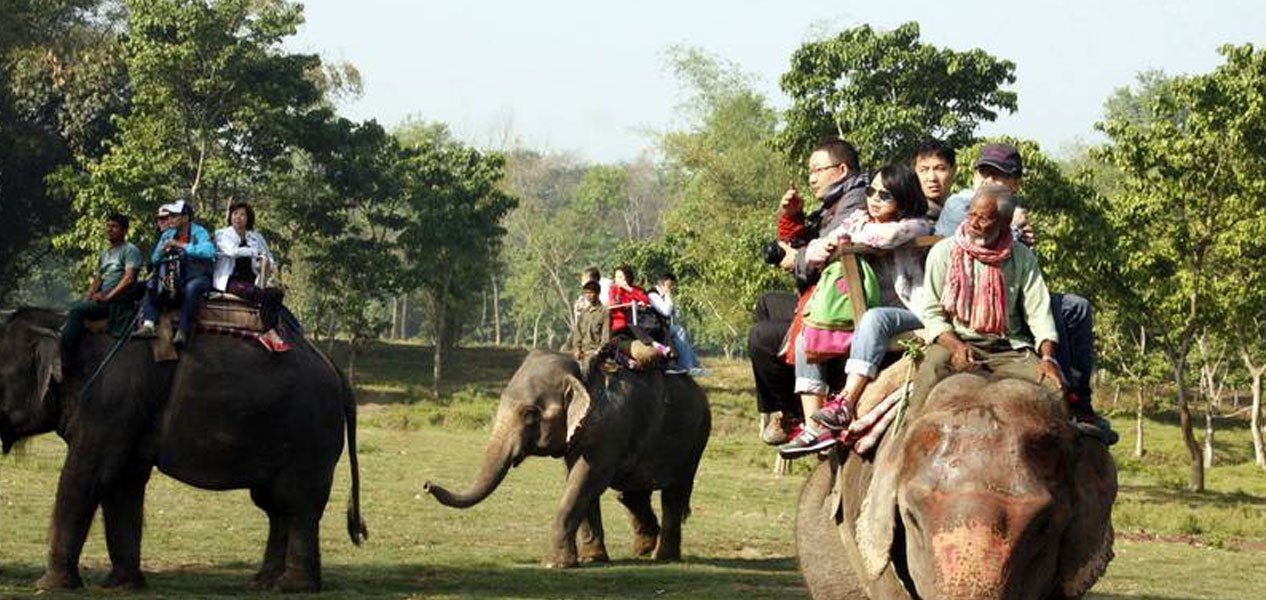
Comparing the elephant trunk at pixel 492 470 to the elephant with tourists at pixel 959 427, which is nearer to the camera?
the elephant with tourists at pixel 959 427

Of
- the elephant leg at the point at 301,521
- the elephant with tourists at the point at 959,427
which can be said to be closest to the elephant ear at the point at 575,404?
the elephant leg at the point at 301,521

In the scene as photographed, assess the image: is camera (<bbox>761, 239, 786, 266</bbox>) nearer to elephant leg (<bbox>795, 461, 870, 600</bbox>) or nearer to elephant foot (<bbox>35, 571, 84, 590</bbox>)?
elephant leg (<bbox>795, 461, 870, 600</bbox>)

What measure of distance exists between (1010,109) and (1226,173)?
18.4 ft

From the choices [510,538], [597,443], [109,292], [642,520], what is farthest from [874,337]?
[510,538]

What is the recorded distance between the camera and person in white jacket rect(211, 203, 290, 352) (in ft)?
47.4

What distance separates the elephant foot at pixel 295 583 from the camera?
14.0 meters

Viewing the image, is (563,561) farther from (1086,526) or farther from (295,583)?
(1086,526)

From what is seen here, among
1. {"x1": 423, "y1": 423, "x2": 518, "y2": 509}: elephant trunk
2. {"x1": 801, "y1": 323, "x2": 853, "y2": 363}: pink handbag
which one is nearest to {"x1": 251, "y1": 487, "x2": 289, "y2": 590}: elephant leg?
Result: {"x1": 423, "y1": 423, "x2": 518, "y2": 509}: elephant trunk

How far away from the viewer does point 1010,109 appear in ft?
120

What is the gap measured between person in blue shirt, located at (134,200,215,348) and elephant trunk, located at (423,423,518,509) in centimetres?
281

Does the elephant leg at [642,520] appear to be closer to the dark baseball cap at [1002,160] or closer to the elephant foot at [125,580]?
the elephant foot at [125,580]

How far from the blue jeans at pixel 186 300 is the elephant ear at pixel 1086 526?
821 cm

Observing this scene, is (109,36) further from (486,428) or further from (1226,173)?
(1226,173)

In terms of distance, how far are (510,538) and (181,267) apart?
648 centimetres
